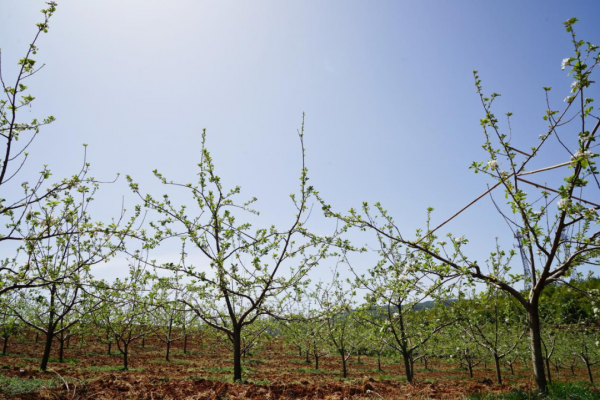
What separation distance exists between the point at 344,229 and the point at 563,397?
4950 mm

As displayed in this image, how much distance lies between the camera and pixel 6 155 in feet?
15.5

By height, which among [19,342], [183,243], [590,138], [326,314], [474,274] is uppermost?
[590,138]

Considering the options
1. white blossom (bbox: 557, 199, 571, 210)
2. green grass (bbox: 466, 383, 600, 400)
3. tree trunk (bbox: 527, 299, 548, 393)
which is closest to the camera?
white blossom (bbox: 557, 199, 571, 210)

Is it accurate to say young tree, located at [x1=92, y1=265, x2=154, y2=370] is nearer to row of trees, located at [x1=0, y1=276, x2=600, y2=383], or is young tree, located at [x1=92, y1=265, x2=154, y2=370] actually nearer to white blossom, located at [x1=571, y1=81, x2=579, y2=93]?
row of trees, located at [x1=0, y1=276, x2=600, y2=383]

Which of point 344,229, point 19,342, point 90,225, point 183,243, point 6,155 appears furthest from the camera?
point 19,342

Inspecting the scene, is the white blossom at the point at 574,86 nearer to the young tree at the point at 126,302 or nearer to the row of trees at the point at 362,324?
the row of trees at the point at 362,324

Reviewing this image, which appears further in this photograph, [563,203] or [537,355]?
[537,355]

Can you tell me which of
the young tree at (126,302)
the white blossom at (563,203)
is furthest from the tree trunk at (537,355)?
the young tree at (126,302)

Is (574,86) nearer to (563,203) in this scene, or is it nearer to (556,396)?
(563,203)

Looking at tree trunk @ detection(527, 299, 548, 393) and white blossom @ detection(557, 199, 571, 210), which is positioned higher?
white blossom @ detection(557, 199, 571, 210)

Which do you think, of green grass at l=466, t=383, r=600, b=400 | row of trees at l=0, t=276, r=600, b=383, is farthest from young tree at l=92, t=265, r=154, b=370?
green grass at l=466, t=383, r=600, b=400

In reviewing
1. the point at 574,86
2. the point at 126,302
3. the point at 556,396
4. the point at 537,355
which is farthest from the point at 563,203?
the point at 126,302

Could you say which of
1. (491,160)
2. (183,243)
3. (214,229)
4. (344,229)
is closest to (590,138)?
(491,160)

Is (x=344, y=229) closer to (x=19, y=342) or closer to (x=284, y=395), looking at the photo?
(x=284, y=395)
